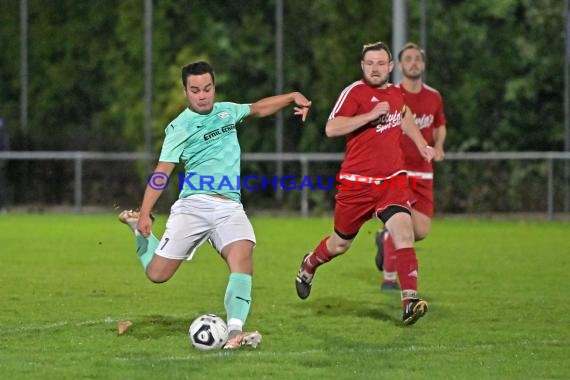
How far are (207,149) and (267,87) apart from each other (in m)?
19.8

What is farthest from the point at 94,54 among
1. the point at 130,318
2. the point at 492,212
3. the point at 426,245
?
the point at 130,318

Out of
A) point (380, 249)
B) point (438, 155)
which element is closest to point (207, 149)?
point (438, 155)

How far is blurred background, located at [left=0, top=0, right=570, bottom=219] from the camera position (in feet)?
82.7

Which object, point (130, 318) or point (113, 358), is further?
point (130, 318)

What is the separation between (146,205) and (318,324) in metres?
1.85

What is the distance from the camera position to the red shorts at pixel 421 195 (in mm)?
12352

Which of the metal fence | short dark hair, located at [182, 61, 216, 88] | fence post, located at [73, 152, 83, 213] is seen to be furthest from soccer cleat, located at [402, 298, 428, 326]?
fence post, located at [73, 152, 83, 213]

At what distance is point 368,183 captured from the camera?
34.1ft

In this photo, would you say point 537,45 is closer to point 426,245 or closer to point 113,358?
point 426,245

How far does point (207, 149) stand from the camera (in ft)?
29.6

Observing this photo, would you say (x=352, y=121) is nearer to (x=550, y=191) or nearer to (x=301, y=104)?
(x=301, y=104)

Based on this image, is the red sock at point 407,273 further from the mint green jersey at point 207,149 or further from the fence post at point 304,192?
the fence post at point 304,192

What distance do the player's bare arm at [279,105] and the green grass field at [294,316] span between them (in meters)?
1.49

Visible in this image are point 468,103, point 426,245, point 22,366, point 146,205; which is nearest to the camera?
point 22,366
